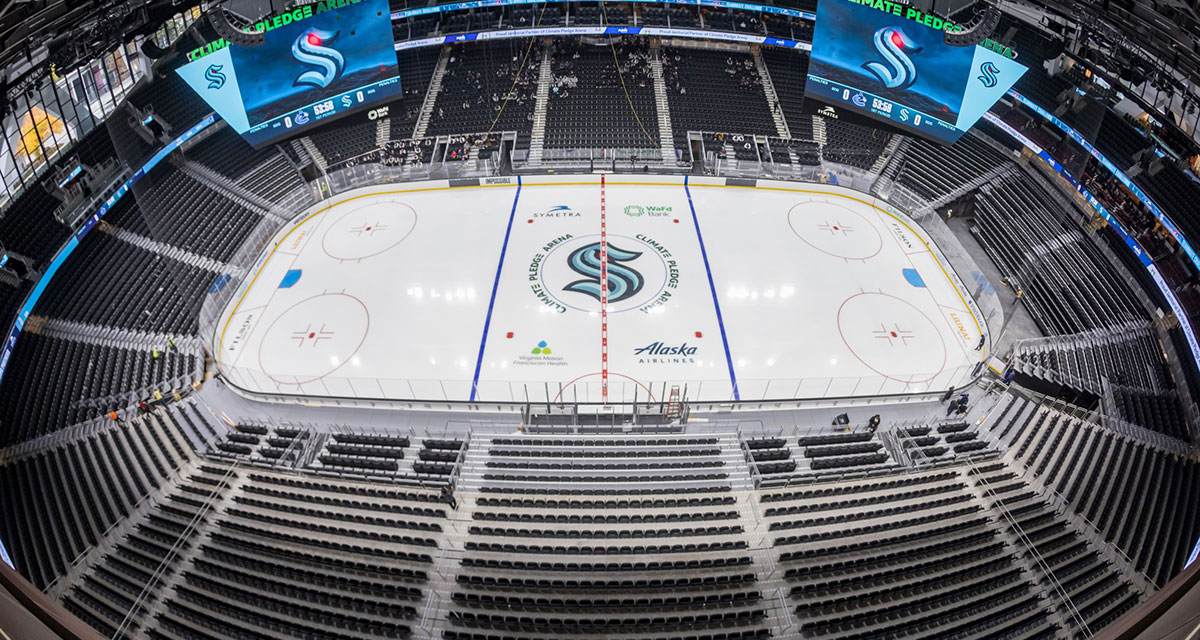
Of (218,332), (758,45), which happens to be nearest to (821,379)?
(218,332)

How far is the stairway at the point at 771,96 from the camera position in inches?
938

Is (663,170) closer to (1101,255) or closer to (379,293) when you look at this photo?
(379,293)

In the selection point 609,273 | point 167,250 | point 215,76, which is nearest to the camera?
point 215,76

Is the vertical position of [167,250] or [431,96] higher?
[431,96]

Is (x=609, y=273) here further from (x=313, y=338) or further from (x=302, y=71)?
(x=302, y=71)

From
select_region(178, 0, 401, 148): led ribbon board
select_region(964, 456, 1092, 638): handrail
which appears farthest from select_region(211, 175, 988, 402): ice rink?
select_region(178, 0, 401, 148): led ribbon board

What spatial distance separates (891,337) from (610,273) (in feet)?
24.5

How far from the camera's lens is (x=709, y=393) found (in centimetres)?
1437

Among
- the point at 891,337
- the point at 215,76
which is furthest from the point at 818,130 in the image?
the point at 215,76

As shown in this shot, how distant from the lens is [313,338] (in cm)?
1593

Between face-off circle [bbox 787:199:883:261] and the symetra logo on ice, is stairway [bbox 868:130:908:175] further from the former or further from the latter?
the symetra logo on ice

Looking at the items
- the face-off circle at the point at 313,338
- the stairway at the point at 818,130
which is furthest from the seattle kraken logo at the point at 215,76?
the stairway at the point at 818,130

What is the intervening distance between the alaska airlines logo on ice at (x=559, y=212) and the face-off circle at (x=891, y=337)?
8.61 meters

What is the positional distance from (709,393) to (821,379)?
2.47 metres
